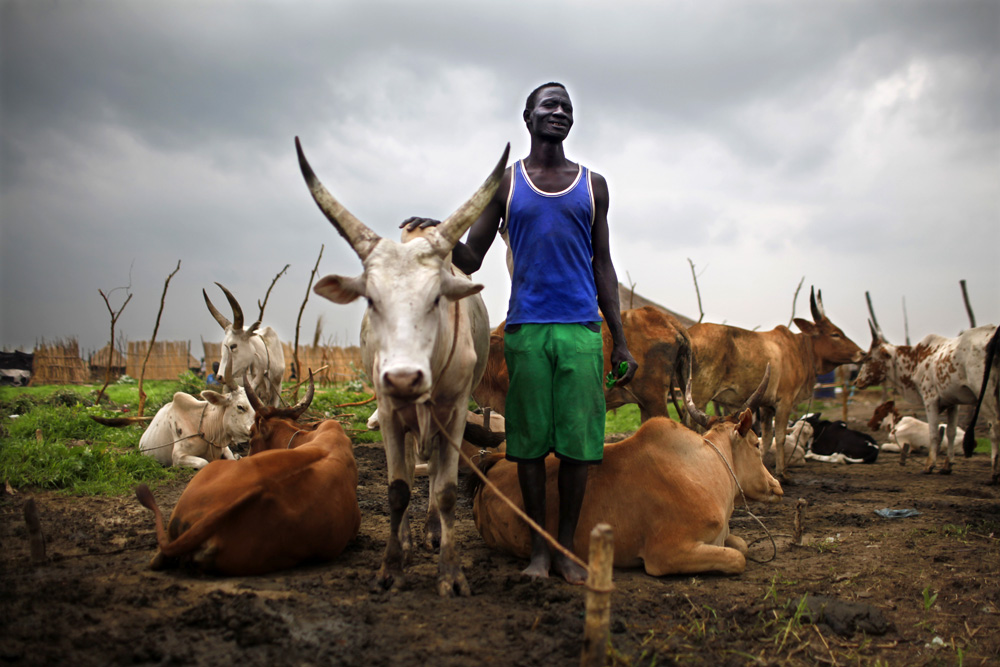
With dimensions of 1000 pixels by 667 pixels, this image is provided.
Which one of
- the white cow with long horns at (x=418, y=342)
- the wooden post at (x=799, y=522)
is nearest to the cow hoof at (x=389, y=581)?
the white cow with long horns at (x=418, y=342)

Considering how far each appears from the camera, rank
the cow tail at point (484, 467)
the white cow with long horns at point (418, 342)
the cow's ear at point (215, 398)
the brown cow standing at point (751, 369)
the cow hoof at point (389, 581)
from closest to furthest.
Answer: the white cow with long horns at point (418, 342) < the cow hoof at point (389, 581) < the cow tail at point (484, 467) < the cow's ear at point (215, 398) < the brown cow standing at point (751, 369)

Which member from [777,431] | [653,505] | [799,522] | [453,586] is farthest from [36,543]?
[777,431]

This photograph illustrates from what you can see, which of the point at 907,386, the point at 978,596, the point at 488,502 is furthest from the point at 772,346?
the point at 488,502

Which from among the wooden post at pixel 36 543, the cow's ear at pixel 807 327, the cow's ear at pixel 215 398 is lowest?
the wooden post at pixel 36 543

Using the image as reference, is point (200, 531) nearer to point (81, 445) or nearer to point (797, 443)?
point (81, 445)

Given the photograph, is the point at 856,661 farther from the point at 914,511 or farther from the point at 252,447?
the point at 252,447

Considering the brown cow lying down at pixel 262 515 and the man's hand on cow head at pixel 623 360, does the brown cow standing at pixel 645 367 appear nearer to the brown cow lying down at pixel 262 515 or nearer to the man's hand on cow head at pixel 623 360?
the man's hand on cow head at pixel 623 360

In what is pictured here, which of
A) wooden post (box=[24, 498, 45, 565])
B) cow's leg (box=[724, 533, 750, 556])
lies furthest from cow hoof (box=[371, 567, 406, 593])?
cow's leg (box=[724, 533, 750, 556])

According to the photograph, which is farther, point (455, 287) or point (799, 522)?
point (799, 522)

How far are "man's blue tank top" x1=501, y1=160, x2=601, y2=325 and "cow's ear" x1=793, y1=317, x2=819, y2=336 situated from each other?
305 inches

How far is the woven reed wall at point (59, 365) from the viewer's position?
20.7 m

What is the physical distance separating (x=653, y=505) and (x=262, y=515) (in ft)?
7.09

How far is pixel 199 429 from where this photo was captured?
25.7 feet

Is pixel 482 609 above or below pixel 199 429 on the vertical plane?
below
